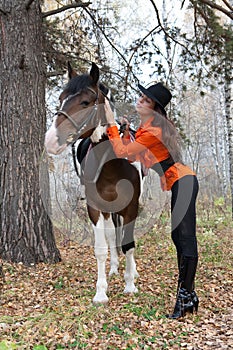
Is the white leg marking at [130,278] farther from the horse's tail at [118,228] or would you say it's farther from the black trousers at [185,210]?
the black trousers at [185,210]

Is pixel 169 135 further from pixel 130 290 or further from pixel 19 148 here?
pixel 19 148

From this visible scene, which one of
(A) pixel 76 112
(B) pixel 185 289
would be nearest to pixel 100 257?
(B) pixel 185 289

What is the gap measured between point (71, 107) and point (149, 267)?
9.91 ft

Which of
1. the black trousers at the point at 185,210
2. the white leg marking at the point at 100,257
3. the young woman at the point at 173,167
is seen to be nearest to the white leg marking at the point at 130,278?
the white leg marking at the point at 100,257

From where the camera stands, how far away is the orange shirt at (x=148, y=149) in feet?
11.5

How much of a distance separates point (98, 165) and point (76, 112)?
78cm

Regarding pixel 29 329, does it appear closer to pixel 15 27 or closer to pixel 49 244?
pixel 49 244

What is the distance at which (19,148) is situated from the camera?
5.03 meters

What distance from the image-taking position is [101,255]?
407cm

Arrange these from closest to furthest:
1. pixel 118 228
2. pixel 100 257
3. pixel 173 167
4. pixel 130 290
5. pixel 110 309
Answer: pixel 173 167, pixel 110 309, pixel 100 257, pixel 130 290, pixel 118 228

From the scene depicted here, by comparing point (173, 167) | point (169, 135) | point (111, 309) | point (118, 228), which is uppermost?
point (169, 135)

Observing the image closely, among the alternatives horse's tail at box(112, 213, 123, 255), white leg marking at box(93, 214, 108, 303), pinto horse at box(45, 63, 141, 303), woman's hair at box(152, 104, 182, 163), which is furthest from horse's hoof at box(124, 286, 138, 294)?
woman's hair at box(152, 104, 182, 163)

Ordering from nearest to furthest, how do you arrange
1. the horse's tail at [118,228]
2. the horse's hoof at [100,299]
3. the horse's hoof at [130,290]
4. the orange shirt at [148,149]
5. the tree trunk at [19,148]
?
the orange shirt at [148,149] < the horse's hoof at [100,299] < the horse's hoof at [130,290] < the tree trunk at [19,148] < the horse's tail at [118,228]

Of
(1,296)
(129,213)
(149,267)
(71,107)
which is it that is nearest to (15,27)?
(71,107)
